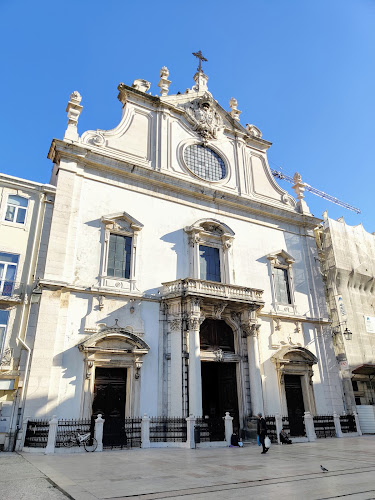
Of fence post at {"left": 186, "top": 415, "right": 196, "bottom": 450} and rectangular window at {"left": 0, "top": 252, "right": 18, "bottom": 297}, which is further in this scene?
rectangular window at {"left": 0, "top": 252, "right": 18, "bottom": 297}

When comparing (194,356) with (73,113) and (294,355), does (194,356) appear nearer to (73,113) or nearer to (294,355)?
(294,355)

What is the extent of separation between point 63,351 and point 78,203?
702 cm

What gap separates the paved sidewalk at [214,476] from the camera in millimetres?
6715

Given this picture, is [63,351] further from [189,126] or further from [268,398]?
[189,126]

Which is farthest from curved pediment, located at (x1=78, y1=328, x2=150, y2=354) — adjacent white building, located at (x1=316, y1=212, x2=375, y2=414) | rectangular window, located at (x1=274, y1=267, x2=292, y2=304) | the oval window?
adjacent white building, located at (x1=316, y1=212, x2=375, y2=414)

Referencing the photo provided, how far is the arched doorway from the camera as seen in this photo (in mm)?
18859

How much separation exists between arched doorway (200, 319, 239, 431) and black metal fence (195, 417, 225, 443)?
238cm

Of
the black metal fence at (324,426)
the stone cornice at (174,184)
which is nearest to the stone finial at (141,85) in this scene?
the stone cornice at (174,184)

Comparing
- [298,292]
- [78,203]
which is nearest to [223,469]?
[78,203]

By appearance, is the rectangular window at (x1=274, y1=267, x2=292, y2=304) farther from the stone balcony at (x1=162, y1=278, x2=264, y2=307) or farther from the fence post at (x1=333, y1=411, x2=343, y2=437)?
the fence post at (x1=333, y1=411, x2=343, y2=437)

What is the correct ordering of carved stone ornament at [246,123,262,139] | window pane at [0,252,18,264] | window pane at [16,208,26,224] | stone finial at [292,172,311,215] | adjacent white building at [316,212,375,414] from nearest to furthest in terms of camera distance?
window pane at [0,252,18,264] < window pane at [16,208,26,224] < adjacent white building at [316,212,375,414] < stone finial at [292,172,311,215] < carved stone ornament at [246,123,262,139]

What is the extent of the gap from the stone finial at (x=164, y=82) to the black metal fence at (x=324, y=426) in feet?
70.3

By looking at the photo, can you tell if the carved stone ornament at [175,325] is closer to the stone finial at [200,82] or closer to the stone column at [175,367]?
the stone column at [175,367]

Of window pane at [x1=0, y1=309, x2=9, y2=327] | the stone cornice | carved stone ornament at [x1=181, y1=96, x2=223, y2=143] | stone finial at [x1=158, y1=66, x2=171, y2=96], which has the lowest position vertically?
window pane at [x1=0, y1=309, x2=9, y2=327]
